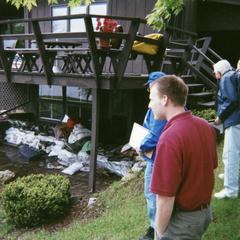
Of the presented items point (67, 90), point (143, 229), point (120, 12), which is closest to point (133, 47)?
point (143, 229)

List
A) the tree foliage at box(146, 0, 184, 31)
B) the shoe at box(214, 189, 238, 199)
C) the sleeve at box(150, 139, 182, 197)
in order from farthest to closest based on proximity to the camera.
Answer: the tree foliage at box(146, 0, 184, 31) → the shoe at box(214, 189, 238, 199) → the sleeve at box(150, 139, 182, 197)

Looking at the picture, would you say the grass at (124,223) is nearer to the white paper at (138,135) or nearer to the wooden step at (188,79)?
the white paper at (138,135)

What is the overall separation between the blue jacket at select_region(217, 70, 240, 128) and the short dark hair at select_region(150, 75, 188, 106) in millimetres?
2389

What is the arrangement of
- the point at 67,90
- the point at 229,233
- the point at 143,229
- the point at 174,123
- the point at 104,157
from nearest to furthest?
the point at 174,123
the point at 229,233
the point at 143,229
the point at 104,157
the point at 67,90

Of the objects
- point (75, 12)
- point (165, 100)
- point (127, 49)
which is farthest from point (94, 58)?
point (75, 12)

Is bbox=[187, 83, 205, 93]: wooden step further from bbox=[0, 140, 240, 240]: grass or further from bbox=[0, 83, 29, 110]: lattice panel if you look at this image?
bbox=[0, 83, 29, 110]: lattice panel

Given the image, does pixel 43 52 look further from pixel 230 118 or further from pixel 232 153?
pixel 232 153

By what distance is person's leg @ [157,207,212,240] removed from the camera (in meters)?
2.50

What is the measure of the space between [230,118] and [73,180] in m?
4.86

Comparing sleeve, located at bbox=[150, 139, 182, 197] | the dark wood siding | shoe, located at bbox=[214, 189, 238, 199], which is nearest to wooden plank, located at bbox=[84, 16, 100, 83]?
shoe, located at bbox=[214, 189, 238, 199]

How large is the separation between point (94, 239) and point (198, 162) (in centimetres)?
285

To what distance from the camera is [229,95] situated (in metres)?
4.66

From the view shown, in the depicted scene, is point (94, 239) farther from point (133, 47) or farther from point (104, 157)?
point (104, 157)

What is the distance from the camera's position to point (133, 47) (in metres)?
7.35
